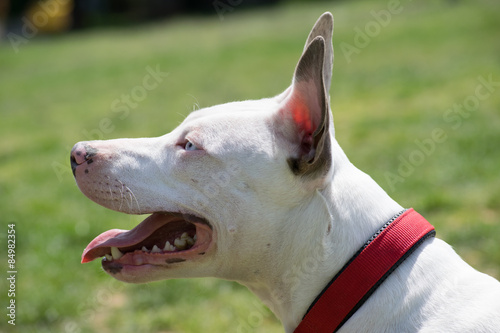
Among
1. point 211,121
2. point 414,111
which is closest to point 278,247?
point 211,121

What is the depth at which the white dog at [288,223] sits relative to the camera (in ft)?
8.02

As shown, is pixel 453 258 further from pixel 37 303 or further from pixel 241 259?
pixel 37 303

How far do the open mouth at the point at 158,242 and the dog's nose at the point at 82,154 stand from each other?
399mm

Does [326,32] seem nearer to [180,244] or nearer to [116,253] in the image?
[180,244]

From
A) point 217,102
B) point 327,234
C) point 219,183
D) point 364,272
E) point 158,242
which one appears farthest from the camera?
point 217,102

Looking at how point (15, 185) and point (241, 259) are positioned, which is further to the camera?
point (15, 185)

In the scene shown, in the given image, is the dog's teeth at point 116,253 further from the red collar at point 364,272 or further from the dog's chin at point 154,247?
the red collar at point 364,272

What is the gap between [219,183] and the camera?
2674mm

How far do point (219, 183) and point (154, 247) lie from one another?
47 cm

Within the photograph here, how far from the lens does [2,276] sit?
502 cm

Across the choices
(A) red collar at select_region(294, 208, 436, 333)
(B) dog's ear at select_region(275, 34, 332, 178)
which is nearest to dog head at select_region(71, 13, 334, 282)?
(B) dog's ear at select_region(275, 34, 332, 178)

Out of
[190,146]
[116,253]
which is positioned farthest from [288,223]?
[116,253]

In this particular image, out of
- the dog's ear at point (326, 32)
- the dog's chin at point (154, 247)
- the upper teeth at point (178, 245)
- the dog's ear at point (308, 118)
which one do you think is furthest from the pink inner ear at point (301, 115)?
the upper teeth at point (178, 245)

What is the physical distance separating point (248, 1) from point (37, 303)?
2370 cm
